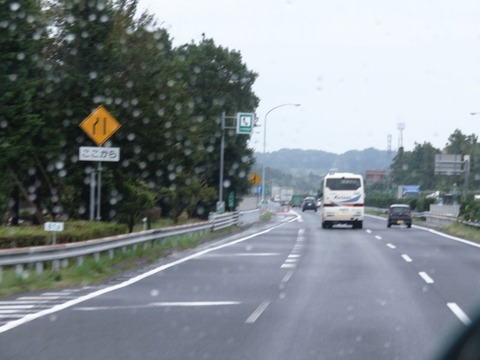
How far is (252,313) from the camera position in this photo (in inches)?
469

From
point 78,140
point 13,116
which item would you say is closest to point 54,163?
point 78,140

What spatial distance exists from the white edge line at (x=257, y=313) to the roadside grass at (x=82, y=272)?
4492 millimetres

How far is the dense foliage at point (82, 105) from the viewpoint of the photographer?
27.4 meters

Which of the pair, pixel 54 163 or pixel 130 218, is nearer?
pixel 54 163

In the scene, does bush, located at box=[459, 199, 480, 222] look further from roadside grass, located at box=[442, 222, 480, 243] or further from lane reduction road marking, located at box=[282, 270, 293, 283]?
lane reduction road marking, located at box=[282, 270, 293, 283]

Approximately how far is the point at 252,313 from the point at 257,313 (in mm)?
72

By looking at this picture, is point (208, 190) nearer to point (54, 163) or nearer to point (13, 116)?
point (54, 163)

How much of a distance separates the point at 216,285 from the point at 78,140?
1494cm

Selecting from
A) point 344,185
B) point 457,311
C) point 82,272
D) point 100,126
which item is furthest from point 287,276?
point 344,185

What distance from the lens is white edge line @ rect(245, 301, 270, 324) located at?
11.2m

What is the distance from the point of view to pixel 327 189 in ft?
162

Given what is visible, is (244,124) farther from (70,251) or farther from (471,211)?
(70,251)

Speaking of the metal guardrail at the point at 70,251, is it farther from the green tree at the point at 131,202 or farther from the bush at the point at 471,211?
the bush at the point at 471,211

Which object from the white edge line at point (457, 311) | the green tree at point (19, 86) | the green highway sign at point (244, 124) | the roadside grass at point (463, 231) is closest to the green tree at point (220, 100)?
the green highway sign at point (244, 124)
